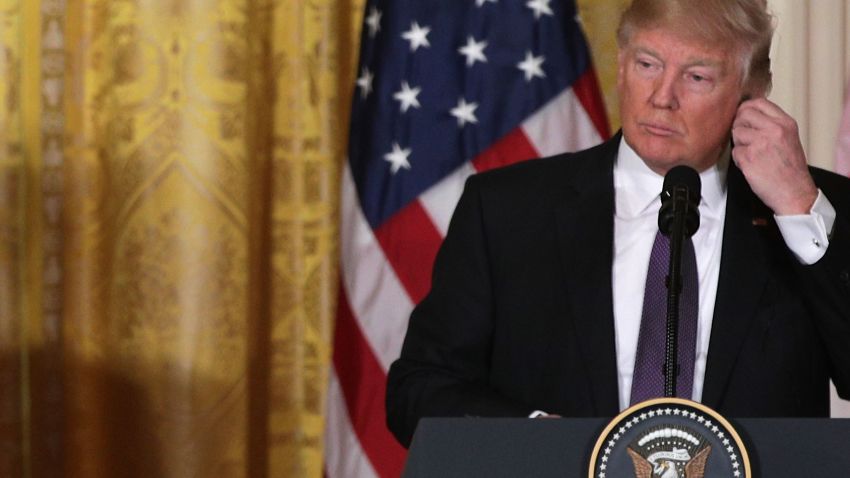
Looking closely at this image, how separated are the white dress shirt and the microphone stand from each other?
1.53 ft

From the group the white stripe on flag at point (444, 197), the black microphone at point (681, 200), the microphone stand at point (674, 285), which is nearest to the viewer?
the microphone stand at point (674, 285)

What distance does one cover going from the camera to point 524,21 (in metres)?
3.92

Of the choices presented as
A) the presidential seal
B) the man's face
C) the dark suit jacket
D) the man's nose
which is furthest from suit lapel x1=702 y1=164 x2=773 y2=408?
the presidential seal

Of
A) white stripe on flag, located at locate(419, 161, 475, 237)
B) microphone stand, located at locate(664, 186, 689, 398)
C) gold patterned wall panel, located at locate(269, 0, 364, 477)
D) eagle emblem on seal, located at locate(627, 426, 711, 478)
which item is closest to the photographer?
eagle emblem on seal, located at locate(627, 426, 711, 478)

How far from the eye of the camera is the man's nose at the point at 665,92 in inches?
101

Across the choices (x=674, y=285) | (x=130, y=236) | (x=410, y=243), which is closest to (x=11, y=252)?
(x=130, y=236)

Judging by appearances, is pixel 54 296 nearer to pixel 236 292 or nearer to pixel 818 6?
pixel 236 292

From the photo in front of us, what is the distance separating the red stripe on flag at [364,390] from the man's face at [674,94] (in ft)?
4.69

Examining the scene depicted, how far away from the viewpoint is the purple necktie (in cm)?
242

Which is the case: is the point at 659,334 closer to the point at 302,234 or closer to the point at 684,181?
the point at 684,181

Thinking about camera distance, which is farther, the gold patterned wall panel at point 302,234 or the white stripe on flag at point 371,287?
the gold patterned wall panel at point 302,234

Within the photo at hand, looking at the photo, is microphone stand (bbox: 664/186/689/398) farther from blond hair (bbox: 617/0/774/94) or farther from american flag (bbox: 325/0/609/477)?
american flag (bbox: 325/0/609/477)

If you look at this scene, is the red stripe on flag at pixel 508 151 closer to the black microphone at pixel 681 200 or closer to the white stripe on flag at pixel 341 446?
the white stripe on flag at pixel 341 446

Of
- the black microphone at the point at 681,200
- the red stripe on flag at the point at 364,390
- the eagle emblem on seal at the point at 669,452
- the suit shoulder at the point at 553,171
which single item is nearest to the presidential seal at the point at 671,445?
the eagle emblem on seal at the point at 669,452
